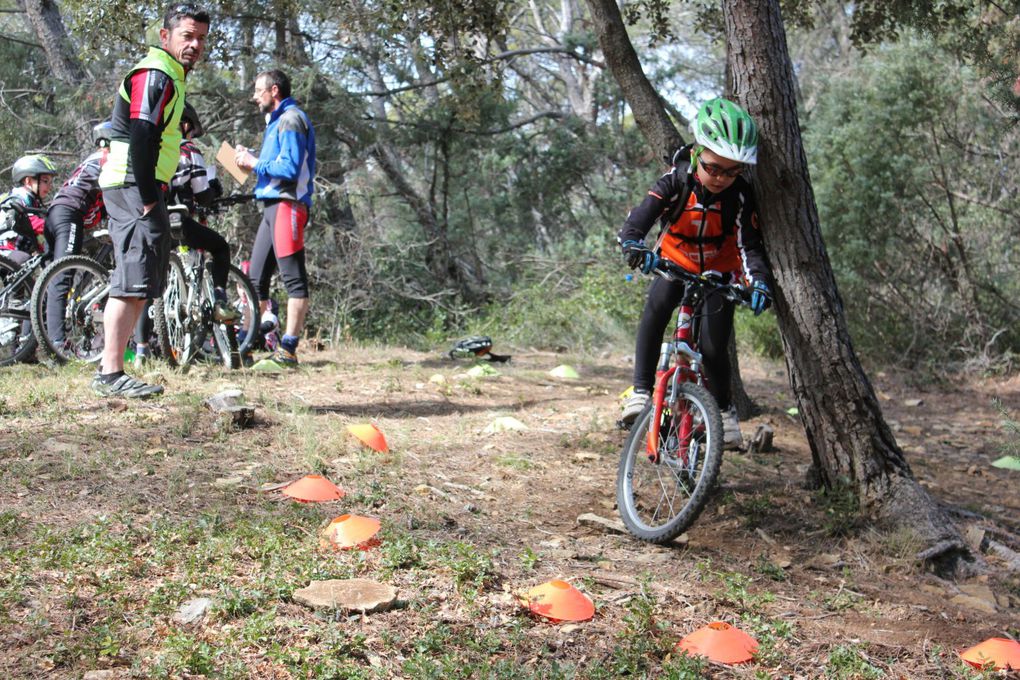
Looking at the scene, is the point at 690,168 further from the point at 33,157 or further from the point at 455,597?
the point at 33,157

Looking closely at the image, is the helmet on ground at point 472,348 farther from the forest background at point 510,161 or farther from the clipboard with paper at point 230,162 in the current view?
the clipboard with paper at point 230,162

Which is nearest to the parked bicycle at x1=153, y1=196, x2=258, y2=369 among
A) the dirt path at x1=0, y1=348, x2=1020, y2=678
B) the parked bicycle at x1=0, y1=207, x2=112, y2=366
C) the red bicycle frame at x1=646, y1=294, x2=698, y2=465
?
the dirt path at x1=0, y1=348, x2=1020, y2=678

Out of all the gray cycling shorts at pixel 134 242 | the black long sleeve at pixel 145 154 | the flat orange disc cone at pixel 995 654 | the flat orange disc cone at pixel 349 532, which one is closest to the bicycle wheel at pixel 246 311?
the gray cycling shorts at pixel 134 242

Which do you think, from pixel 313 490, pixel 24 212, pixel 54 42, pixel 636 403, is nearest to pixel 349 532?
pixel 313 490

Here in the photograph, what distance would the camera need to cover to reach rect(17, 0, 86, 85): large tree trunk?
40.2 feet

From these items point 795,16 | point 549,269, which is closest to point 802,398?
point 795,16

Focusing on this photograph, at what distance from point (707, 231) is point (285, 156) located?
3627 mm

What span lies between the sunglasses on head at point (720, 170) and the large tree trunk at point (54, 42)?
10073 mm

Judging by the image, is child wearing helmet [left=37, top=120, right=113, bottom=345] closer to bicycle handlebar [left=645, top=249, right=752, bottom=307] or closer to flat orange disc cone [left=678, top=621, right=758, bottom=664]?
bicycle handlebar [left=645, top=249, right=752, bottom=307]

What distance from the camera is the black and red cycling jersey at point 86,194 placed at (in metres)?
7.32

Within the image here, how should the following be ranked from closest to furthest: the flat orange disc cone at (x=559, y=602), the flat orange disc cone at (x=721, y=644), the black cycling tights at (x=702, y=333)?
1. the flat orange disc cone at (x=721, y=644)
2. the flat orange disc cone at (x=559, y=602)
3. the black cycling tights at (x=702, y=333)

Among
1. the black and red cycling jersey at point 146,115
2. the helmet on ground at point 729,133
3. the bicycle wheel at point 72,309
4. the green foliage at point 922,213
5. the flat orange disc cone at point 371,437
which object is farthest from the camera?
the green foliage at point 922,213

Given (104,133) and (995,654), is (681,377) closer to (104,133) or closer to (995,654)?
(995,654)

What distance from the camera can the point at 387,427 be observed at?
5949 mm
